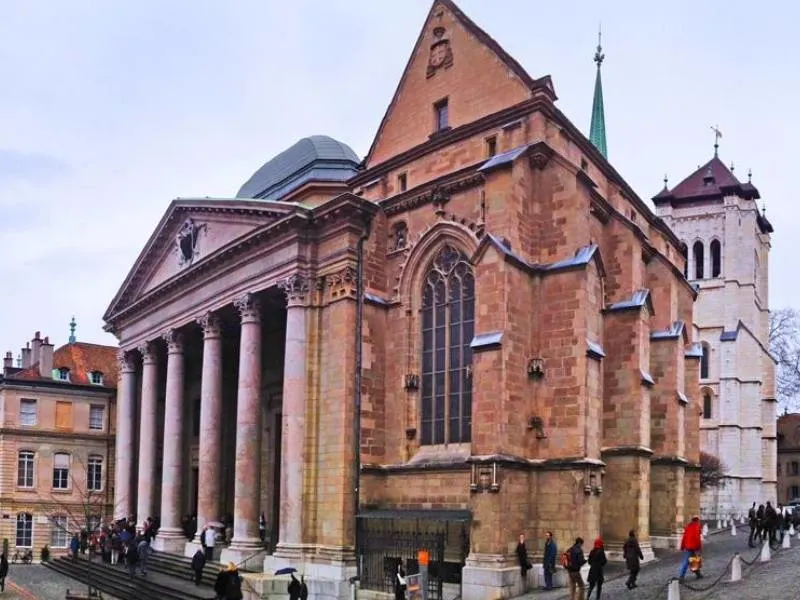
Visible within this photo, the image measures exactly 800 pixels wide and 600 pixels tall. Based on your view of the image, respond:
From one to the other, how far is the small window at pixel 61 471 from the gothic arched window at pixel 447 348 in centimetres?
3111

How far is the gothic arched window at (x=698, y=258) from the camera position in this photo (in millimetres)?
70875

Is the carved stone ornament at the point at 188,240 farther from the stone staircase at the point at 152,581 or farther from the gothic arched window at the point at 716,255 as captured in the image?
the gothic arched window at the point at 716,255

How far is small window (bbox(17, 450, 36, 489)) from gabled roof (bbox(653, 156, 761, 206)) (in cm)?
4930

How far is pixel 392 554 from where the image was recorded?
973 inches

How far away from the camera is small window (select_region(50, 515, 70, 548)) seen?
49.5 m

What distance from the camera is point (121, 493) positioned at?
4031 cm

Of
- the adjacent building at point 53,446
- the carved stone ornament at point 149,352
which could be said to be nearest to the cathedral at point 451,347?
the carved stone ornament at point 149,352

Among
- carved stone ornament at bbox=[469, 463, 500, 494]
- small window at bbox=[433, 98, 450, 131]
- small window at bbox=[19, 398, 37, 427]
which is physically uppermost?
small window at bbox=[433, 98, 450, 131]

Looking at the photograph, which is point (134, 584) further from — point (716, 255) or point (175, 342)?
point (716, 255)

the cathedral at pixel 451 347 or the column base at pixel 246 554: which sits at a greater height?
the cathedral at pixel 451 347

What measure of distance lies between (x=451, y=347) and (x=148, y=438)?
1675 centimetres

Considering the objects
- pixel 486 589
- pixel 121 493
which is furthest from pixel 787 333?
pixel 486 589

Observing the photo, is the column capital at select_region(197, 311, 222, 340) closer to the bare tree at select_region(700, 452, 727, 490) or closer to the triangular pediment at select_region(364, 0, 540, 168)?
the triangular pediment at select_region(364, 0, 540, 168)

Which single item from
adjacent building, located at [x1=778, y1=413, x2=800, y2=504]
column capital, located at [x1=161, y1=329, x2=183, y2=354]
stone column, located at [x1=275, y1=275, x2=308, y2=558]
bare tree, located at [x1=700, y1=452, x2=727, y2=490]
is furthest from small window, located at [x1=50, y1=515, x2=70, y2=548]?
adjacent building, located at [x1=778, y1=413, x2=800, y2=504]
